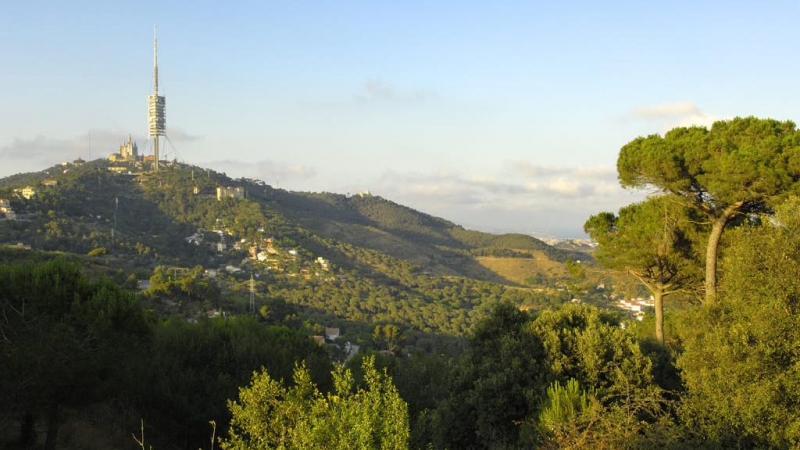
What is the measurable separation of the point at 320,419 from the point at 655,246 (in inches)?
492

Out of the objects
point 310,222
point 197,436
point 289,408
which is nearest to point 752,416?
point 289,408

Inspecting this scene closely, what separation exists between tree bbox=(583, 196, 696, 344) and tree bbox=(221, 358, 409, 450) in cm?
1090

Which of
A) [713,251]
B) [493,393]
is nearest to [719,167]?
[713,251]

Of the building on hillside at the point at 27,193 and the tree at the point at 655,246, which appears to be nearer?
the tree at the point at 655,246

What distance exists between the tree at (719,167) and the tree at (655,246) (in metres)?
0.75

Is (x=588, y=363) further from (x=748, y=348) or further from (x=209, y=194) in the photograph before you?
(x=209, y=194)

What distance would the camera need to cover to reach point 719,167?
472 inches

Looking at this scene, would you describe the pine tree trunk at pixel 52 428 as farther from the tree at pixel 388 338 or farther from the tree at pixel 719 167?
the tree at pixel 388 338

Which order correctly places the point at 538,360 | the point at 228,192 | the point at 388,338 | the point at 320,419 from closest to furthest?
the point at 320,419
the point at 538,360
the point at 388,338
the point at 228,192

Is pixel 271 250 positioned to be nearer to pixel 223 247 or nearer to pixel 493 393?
pixel 223 247

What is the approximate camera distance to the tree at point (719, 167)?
11281mm

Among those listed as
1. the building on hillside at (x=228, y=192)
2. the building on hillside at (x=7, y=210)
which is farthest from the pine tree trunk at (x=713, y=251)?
the building on hillside at (x=228, y=192)

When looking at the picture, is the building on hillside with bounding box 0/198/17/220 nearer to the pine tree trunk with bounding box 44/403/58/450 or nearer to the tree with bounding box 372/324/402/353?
the tree with bounding box 372/324/402/353

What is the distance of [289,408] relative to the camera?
18.9 feet
